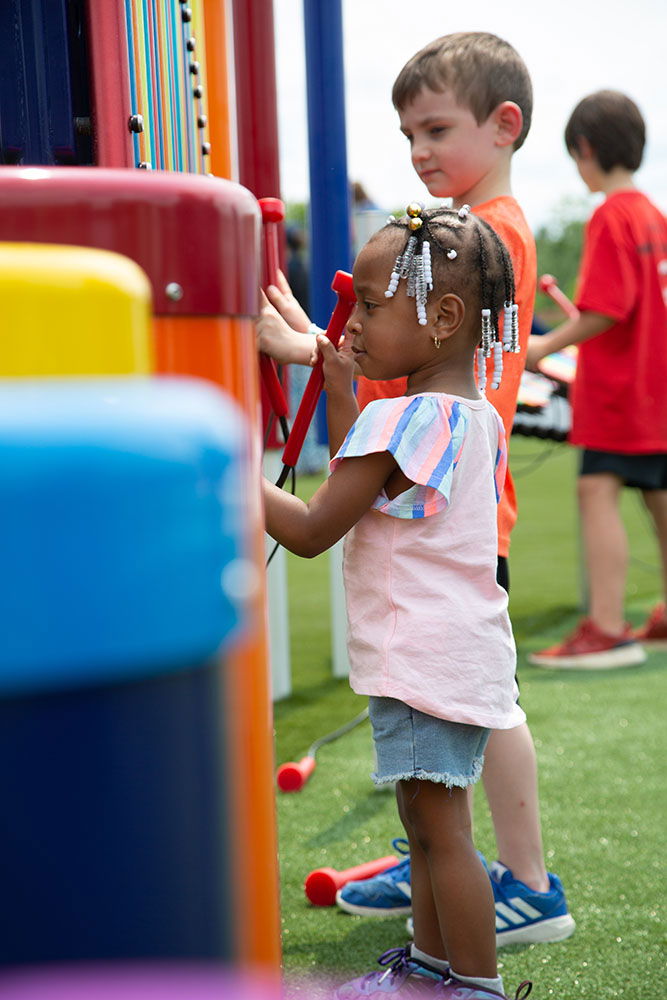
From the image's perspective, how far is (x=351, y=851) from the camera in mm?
2244

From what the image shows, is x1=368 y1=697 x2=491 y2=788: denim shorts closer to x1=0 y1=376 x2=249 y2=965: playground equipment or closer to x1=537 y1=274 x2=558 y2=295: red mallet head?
x1=0 y1=376 x2=249 y2=965: playground equipment

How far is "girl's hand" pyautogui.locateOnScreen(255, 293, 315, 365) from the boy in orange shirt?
0.22 m

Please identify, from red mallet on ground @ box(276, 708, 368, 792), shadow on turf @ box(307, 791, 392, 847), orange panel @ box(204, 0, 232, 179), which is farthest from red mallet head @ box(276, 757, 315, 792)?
orange panel @ box(204, 0, 232, 179)

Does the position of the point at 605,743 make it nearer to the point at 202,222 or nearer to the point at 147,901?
the point at 202,222

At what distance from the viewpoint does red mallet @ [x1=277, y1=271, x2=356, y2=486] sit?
4.88 ft

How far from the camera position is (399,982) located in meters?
1.64

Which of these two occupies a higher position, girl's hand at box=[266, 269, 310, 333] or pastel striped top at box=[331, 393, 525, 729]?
girl's hand at box=[266, 269, 310, 333]

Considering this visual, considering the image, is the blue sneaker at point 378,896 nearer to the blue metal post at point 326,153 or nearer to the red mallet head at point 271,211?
the blue metal post at point 326,153

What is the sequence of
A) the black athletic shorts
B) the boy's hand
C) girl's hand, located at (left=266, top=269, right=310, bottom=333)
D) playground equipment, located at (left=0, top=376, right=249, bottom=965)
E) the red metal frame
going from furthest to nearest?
the black athletic shorts < the boy's hand < girl's hand, located at (left=266, top=269, right=310, bottom=333) < the red metal frame < playground equipment, located at (left=0, top=376, right=249, bottom=965)

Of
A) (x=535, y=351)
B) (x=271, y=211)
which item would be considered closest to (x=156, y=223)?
(x=271, y=211)

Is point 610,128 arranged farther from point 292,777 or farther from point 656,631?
point 292,777

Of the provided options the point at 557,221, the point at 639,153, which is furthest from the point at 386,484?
the point at 557,221

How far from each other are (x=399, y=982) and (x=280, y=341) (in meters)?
0.87

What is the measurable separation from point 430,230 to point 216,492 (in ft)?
3.63
